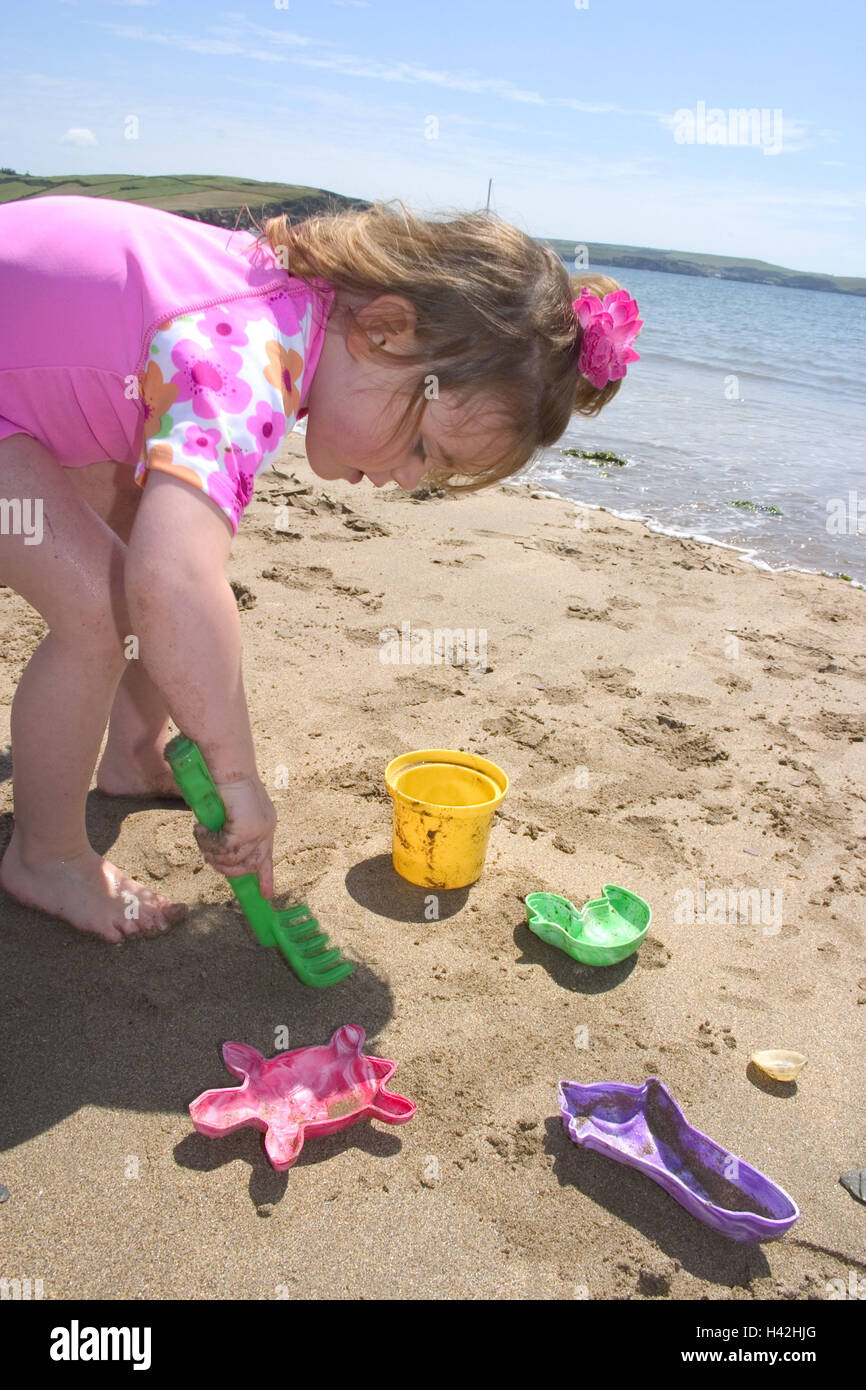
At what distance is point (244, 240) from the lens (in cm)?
173

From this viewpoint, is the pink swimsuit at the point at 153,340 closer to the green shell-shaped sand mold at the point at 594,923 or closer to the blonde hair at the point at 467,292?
the blonde hair at the point at 467,292

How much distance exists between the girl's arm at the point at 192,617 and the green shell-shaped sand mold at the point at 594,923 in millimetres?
874

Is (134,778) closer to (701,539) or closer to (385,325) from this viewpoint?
(385,325)

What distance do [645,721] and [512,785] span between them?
0.64 metres

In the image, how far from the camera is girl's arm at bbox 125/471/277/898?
4.39ft

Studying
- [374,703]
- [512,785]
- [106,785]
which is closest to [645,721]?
[512,785]

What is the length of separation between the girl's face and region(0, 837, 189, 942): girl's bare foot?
986 mm

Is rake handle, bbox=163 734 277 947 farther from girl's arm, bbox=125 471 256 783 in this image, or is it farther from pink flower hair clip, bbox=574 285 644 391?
pink flower hair clip, bbox=574 285 644 391

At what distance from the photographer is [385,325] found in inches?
64.8

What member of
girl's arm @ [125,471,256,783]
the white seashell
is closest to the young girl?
girl's arm @ [125,471,256,783]

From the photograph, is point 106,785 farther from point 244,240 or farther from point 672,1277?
point 672,1277

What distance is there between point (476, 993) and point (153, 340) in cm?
136
